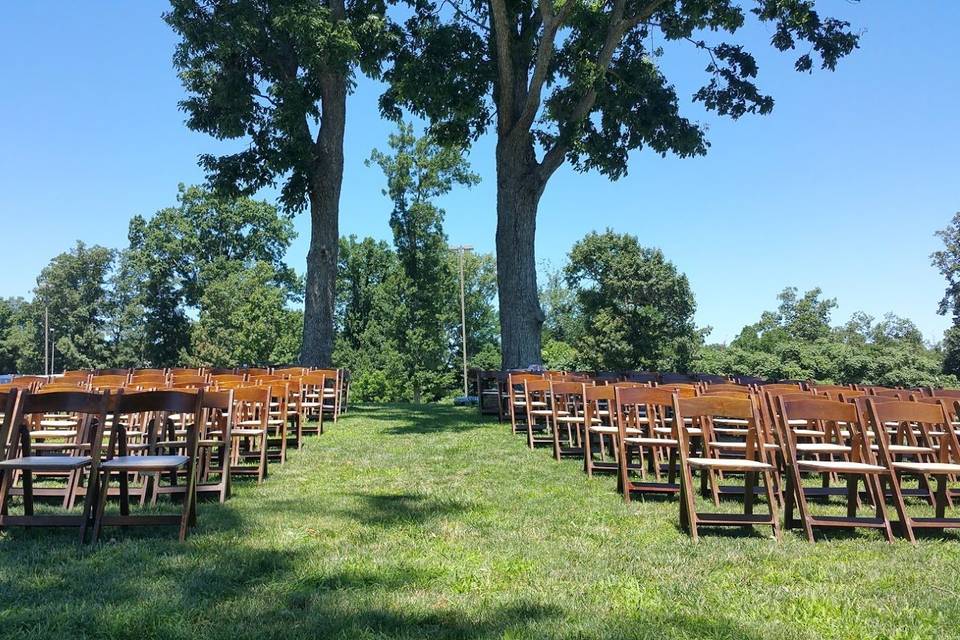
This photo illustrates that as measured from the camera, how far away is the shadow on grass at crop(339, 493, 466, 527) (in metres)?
5.05

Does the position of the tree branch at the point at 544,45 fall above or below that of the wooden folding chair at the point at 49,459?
above

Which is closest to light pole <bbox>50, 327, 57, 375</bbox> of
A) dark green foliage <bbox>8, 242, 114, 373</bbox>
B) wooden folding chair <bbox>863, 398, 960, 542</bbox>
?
dark green foliage <bbox>8, 242, 114, 373</bbox>

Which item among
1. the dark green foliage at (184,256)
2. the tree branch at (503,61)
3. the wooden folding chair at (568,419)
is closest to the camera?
the wooden folding chair at (568,419)

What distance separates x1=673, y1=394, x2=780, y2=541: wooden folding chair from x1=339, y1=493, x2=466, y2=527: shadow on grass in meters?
1.71

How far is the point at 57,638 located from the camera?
9.46 feet

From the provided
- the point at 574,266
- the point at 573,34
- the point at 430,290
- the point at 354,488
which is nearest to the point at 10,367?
the point at 430,290

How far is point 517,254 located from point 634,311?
27.2 m

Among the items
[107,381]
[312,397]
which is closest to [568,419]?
[312,397]

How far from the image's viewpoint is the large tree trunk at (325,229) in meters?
16.1

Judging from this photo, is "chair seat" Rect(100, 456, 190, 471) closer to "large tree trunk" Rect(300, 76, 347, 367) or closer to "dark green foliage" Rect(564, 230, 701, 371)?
"large tree trunk" Rect(300, 76, 347, 367)

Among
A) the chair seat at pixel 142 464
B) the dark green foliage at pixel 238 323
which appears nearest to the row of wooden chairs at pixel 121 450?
the chair seat at pixel 142 464

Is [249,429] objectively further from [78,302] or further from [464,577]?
[78,302]

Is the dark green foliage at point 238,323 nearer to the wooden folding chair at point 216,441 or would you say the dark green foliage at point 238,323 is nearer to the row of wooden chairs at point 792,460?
the wooden folding chair at point 216,441

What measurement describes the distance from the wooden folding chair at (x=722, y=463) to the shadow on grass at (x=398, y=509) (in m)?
1.71
